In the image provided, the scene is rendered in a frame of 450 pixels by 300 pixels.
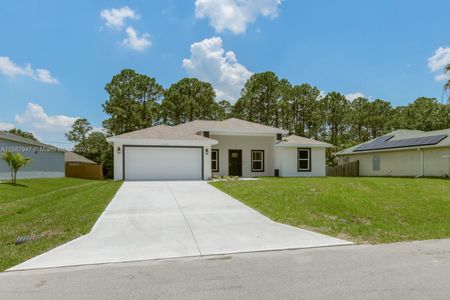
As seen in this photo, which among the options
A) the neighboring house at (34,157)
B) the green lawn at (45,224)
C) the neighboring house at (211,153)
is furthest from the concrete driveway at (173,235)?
the neighboring house at (34,157)

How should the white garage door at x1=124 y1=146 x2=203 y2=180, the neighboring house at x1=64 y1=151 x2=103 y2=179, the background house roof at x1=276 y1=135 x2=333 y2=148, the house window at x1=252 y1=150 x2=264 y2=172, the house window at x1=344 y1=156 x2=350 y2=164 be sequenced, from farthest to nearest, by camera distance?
the neighboring house at x1=64 y1=151 x2=103 y2=179, the house window at x1=344 y1=156 x2=350 y2=164, the house window at x1=252 y1=150 x2=264 y2=172, the background house roof at x1=276 y1=135 x2=333 y2=148, the white garage door at x1=124 y1=146 x2=203 y2=180

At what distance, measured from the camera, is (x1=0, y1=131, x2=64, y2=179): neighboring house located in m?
21.5

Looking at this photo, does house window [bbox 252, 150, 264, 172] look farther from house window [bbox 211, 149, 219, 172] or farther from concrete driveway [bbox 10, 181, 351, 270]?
concrete driveway [bbox 10, 181, 351, 270]

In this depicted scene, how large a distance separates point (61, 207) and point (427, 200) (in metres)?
12.0

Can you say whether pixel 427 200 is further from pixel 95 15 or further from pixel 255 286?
pixel 95 15

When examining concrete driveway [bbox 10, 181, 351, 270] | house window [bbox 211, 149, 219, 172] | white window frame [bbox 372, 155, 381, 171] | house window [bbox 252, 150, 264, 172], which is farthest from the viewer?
white window frame [bbox 372, 155, 381, 171]

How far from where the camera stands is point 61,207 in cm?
987

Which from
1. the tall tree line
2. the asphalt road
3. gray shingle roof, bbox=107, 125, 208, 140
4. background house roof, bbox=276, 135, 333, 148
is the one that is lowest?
the asphalt road

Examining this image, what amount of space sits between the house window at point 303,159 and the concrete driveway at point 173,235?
11.5m

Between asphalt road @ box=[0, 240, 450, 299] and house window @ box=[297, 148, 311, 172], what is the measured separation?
50.5 ft

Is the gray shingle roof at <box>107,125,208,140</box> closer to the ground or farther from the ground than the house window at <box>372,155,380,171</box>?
farther from the ground

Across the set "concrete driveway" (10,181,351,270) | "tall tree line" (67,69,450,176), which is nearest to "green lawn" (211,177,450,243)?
"concrete driveway" (10,181,351,270)

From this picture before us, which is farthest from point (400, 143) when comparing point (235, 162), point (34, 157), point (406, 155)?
point (34, 157)

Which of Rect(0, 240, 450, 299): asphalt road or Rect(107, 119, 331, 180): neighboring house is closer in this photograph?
Rect(0, 240, 450, 299): asphalt road
